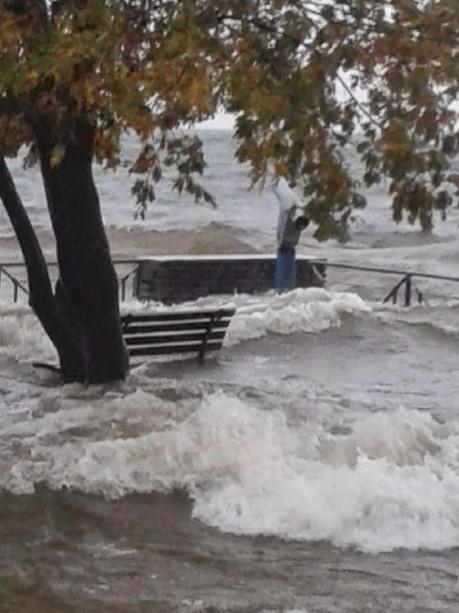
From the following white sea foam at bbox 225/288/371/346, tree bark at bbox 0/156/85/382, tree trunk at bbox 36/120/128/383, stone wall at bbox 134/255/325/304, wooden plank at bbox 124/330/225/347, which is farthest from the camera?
stone wall at bbox 134/255/325/304

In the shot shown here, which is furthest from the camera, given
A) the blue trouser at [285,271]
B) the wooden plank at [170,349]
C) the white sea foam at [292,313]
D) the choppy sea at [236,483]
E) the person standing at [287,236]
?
the blue trouser at [285,271]

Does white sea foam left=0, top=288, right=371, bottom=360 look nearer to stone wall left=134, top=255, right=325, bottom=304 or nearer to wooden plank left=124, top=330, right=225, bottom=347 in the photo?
wooden plank left=124, top=330, right=225, bottom=347

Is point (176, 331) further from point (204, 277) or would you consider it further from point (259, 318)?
point (204, 277)

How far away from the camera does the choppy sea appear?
7.25m

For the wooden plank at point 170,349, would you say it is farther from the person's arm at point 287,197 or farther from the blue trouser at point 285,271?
the person's arm at point 287,197

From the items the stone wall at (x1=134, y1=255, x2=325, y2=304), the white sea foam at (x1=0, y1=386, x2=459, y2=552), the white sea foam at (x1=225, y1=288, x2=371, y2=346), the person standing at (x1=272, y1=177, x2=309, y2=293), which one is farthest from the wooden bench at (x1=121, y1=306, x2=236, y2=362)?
the stone wall at (x1=134, y1=255, x2=325, y2=304)

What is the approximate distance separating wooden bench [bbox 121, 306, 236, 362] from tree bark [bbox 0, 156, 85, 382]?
0.98 m

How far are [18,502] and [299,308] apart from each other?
9927mm

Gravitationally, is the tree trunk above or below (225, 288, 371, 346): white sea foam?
above

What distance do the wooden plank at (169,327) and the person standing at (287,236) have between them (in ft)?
19.0

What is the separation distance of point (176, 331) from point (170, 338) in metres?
0.11

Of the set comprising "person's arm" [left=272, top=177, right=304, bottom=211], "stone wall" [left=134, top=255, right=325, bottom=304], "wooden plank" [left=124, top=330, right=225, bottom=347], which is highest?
"person's arm" [left=272, top=177, right=304, bottom=211]

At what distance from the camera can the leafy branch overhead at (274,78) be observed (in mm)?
7676

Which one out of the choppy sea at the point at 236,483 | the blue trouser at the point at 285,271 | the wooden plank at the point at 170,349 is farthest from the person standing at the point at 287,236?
the wooden plank at the point at 170,349
